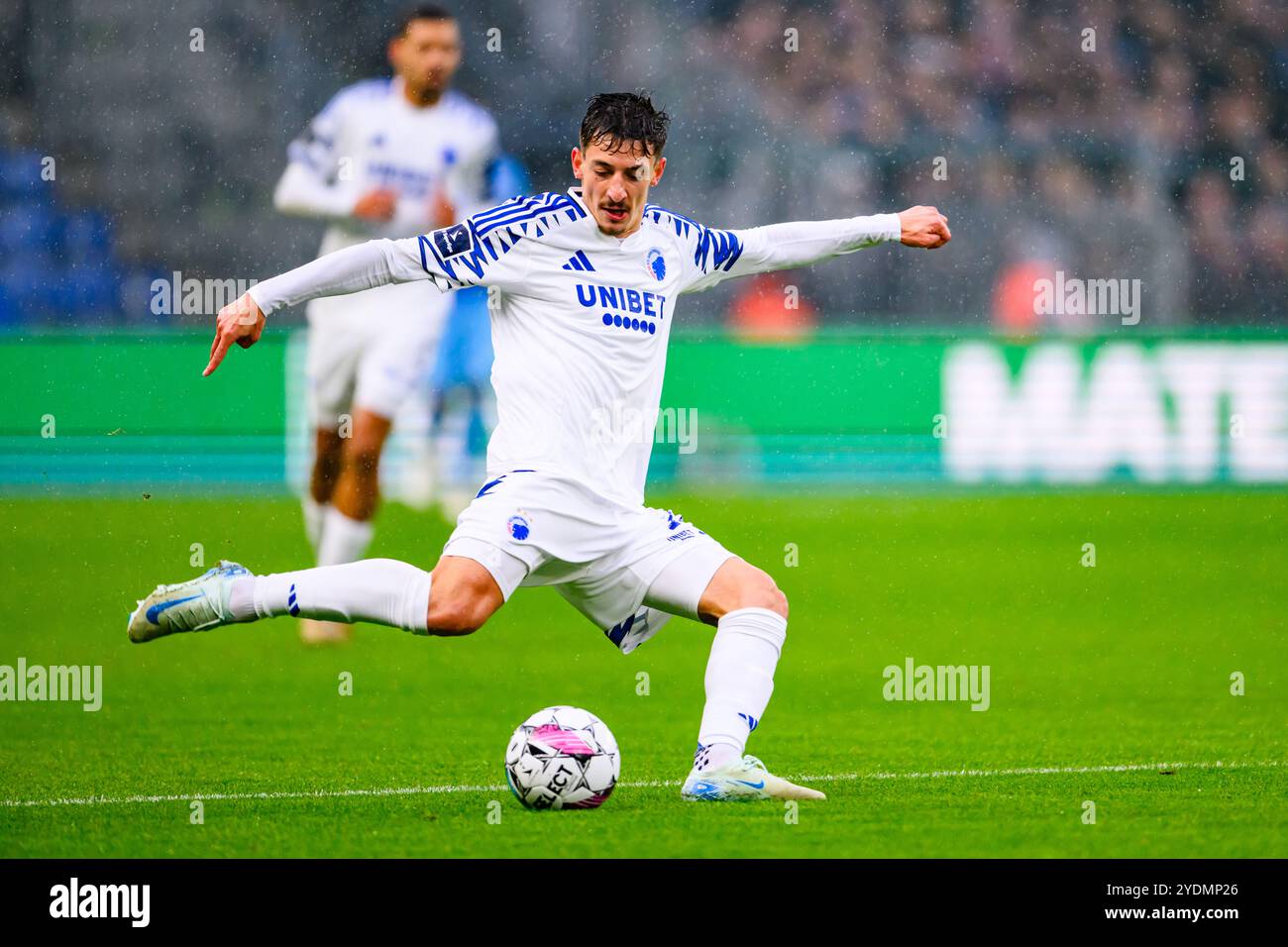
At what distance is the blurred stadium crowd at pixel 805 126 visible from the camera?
15484 millimetres

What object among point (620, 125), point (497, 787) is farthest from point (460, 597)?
point (620, 125)

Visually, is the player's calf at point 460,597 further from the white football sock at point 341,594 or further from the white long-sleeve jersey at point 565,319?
the white long-sleeve jersey at point 565,319

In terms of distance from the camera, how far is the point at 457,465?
45.6 feet

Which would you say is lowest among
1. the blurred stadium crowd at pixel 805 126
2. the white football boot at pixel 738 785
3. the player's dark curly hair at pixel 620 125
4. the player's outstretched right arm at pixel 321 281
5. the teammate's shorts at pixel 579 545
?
the white football boot at pixel 738 785

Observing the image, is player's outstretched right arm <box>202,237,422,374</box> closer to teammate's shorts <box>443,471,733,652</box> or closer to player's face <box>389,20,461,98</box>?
teammate's shorts <box>443,471,733,652</box>

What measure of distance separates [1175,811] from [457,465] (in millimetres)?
9454

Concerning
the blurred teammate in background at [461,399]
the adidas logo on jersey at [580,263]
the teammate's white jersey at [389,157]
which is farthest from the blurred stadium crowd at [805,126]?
the adidas logo on jersey at [580,263]

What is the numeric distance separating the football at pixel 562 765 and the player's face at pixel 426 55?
5.13 m

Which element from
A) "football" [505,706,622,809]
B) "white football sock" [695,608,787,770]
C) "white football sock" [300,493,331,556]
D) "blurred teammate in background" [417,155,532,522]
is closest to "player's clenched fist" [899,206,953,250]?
"white football sock" [695,608,787,770]

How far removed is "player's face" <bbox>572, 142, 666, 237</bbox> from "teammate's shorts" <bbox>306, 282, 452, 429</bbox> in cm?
357

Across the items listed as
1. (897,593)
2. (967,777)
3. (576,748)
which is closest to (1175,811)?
(967,777)

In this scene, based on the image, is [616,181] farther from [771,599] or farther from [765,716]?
[765,716]

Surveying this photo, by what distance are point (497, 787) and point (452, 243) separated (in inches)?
58.4

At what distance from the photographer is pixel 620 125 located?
16.5 feet
